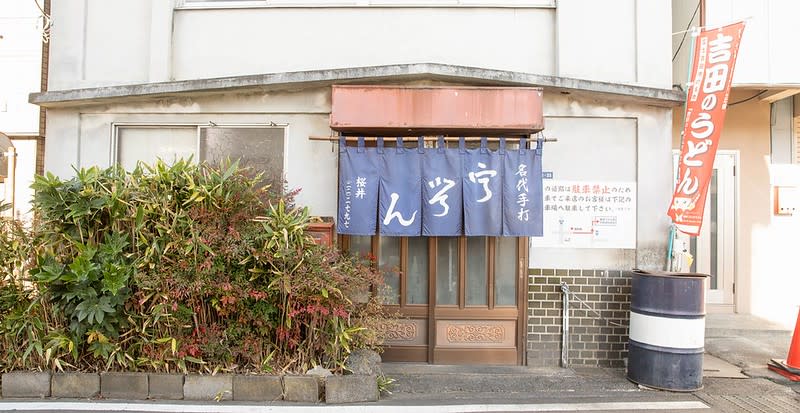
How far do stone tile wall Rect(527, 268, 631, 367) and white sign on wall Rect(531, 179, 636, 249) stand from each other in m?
0.50

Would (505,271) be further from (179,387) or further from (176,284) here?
(179,387)

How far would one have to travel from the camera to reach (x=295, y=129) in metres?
7.55

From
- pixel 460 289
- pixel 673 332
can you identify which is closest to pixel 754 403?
pixel 673 332

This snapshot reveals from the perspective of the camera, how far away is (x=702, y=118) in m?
6.79

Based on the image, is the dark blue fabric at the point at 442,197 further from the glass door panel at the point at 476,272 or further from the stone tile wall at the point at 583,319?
the stone tile wall at the point at 583,319

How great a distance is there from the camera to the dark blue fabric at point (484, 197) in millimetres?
6812

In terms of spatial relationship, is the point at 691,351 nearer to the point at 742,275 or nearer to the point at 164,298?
the point at 742,275

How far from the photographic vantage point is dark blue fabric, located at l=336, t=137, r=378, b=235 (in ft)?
22.2

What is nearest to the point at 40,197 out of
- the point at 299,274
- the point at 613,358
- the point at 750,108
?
the point at 299,274

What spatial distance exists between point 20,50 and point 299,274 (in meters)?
7.59

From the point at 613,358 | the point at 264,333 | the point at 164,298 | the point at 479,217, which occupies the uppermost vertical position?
the point at 479,217

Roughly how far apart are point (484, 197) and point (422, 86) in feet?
5.87

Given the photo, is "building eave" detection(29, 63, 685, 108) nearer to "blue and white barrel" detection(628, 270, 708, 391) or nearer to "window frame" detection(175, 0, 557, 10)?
"window frame" detection(175, 0, 557, 10)

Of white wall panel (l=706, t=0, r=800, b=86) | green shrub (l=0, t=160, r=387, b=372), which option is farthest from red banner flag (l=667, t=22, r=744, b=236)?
green shrub (l=0, t=160, r=387, b=372)
